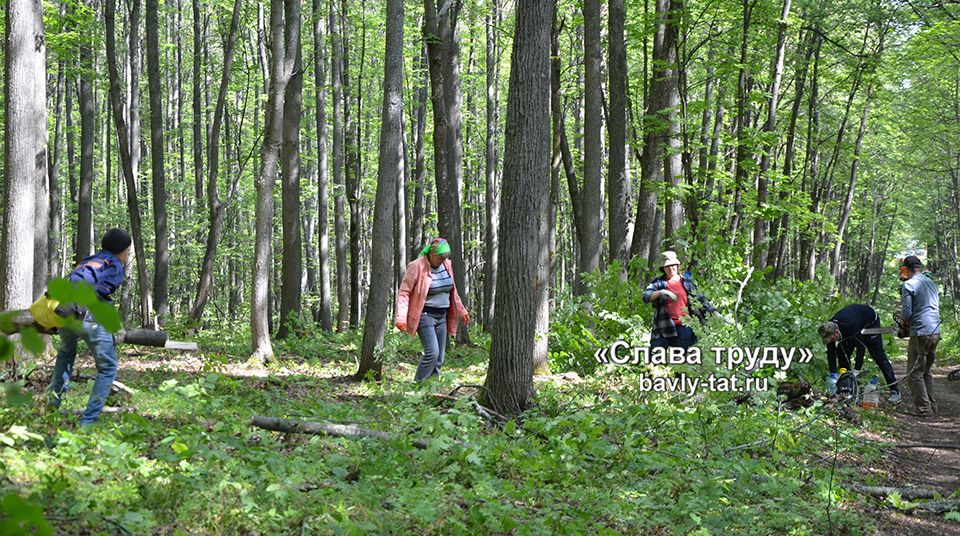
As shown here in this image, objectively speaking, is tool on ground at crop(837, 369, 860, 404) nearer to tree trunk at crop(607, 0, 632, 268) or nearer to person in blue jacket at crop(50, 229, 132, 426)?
tree trunk at crop(607, 0, 632, 268)

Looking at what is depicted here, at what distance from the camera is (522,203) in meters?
7.80

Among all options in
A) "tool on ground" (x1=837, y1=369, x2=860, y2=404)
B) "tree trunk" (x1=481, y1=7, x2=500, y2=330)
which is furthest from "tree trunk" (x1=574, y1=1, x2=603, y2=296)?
"tree trunk" (x1=481, y1=7, x2=500, y2=330)

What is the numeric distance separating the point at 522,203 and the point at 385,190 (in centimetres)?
394

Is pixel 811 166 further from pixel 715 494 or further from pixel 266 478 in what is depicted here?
pixel 266 478

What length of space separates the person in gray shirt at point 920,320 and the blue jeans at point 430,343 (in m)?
6.73

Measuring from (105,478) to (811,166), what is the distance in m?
30.3

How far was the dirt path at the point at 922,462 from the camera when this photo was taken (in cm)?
582

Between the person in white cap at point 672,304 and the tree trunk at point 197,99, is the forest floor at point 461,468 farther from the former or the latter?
the tree trunk at point 197,99

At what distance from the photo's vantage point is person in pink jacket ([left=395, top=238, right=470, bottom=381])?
8773 mm

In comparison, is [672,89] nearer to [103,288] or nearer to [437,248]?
[437,248]

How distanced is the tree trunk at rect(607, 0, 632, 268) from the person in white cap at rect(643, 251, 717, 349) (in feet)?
12.3

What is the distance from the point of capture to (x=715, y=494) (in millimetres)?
5621

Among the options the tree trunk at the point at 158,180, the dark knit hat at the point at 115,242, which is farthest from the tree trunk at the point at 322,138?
the dark knit hat at the point at 115,242

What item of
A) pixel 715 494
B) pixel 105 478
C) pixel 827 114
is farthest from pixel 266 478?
pixel 827 114
